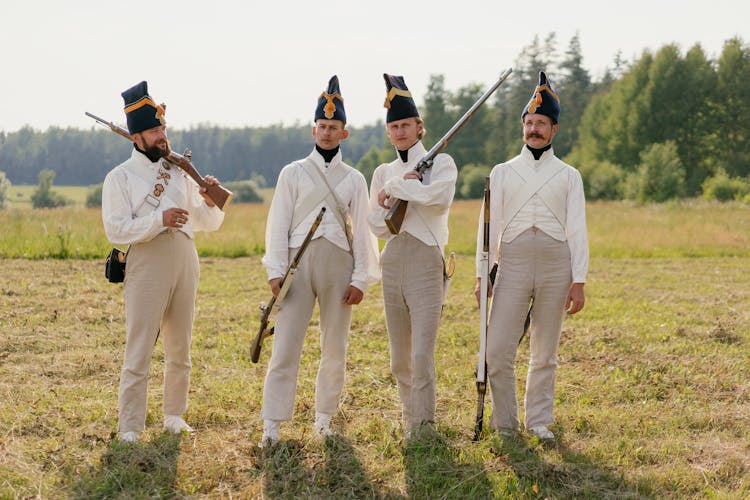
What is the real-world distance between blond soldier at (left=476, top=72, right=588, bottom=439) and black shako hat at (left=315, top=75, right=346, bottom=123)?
1.21m

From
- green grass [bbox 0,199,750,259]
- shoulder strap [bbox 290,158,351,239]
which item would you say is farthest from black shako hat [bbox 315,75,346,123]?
green grass [bbox 0,199,750,259]

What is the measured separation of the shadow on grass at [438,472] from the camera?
14.9ft

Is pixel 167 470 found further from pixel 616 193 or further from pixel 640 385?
pixel 616 193

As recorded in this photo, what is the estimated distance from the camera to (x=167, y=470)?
471cm

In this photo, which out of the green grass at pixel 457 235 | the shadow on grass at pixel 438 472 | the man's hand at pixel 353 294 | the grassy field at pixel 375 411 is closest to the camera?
the shadow on grass at pixel 438 472

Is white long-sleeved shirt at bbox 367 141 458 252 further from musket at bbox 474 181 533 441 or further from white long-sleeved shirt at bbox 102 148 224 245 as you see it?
white long-sleeved shirt at bbox 102 148 224 245

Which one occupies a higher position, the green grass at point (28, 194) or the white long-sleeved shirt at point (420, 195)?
the white long-sleeved shirt at point (420, 195)

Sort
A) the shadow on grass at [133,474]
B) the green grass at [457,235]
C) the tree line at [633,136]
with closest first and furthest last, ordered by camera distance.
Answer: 1. the shadow on grass at [133,474]
2. the green grass at [457,235]
3. the tree line at [633,136]

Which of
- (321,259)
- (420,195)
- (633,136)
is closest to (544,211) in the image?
(420,195)

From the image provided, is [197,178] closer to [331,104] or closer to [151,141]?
[151,141]

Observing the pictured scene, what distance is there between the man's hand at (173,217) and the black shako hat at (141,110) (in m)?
0.64

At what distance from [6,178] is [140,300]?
50.0 meters

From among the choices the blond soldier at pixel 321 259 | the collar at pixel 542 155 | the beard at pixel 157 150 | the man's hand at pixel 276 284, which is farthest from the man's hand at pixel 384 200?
the beard at pixel 157 150

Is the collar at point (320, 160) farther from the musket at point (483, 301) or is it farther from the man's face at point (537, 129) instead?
the man's face at point (537, 129)
